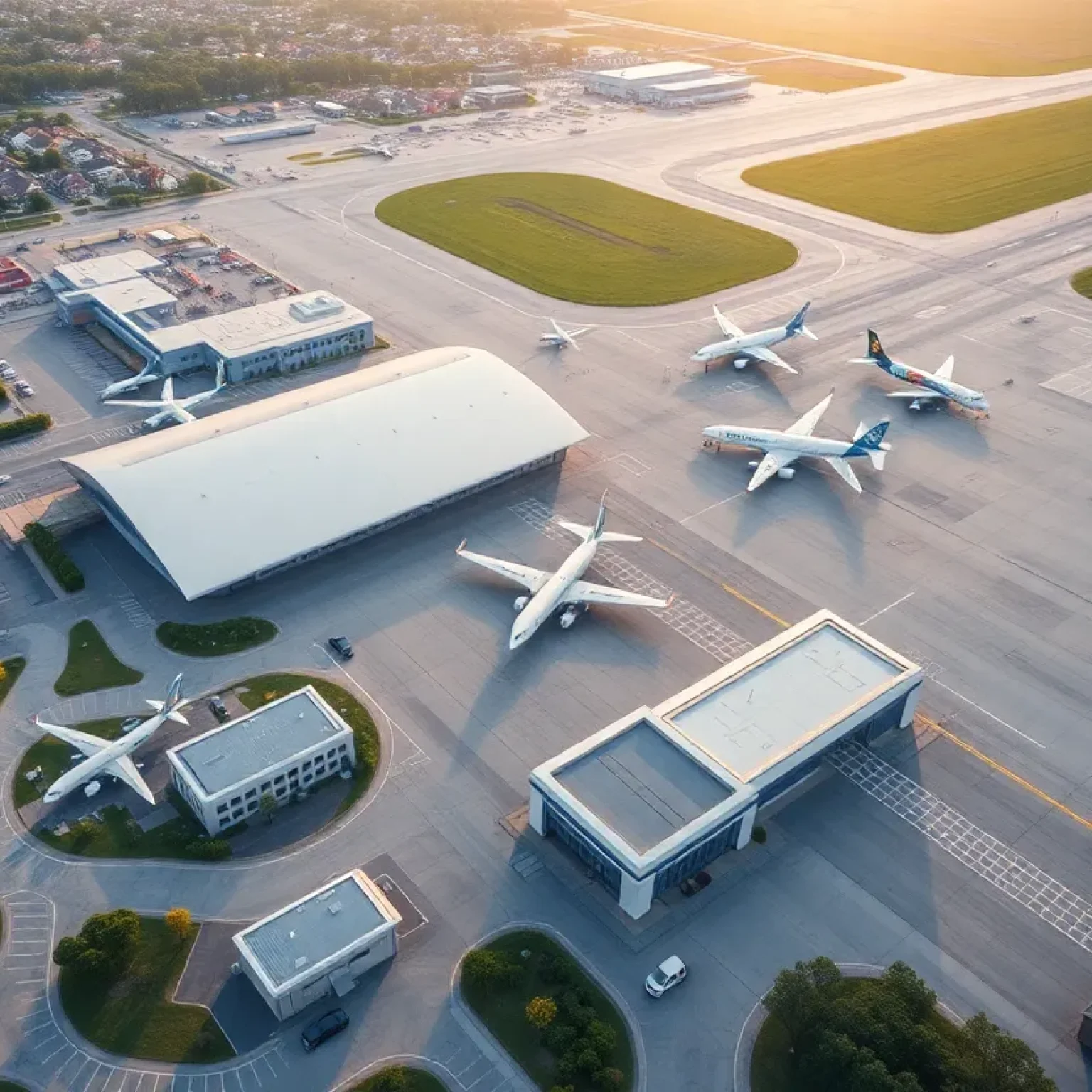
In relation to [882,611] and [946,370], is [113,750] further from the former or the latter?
[946,370]

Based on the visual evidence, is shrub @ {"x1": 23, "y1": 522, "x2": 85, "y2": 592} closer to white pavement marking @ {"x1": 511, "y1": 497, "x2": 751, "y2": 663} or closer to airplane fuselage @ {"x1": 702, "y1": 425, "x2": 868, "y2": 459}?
white pavement marking @ {"x1": 511, "y1": 497, "x2": 751, "y2": 663}

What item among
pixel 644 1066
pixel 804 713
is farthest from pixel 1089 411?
pixel 644 1066

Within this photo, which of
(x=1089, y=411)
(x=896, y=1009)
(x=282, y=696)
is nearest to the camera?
(x=896, y=1009)

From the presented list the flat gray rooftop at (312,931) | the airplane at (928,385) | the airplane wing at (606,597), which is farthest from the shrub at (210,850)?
the airplane at (928,385)

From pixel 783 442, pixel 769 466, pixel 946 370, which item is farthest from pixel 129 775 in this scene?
pixel 946 370

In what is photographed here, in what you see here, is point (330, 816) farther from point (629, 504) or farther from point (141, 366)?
point (141, 366)
